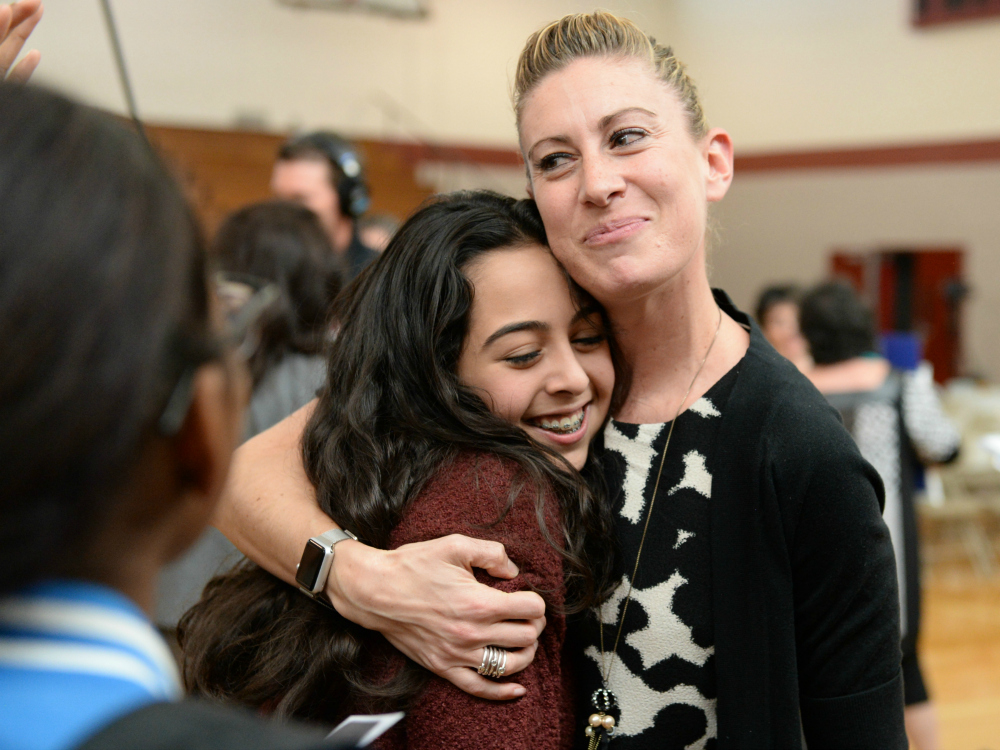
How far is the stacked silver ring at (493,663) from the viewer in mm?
1010

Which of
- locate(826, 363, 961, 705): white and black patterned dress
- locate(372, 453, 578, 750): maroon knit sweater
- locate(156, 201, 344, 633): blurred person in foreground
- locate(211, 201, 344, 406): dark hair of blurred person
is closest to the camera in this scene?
locate(372, 453, 578, 750): maroon knit sweater

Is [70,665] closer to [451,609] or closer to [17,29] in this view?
[451,609]

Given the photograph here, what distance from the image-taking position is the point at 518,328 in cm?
123

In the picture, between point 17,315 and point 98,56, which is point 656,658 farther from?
point 98,56

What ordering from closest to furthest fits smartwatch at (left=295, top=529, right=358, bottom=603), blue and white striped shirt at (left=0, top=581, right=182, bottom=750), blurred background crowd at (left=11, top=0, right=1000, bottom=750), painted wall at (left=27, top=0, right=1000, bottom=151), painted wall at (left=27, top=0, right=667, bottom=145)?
1. blue and white striped shirt at (left=0, top=581, right=182, bottom=750)
2. smartwatch at (left=295, top=529, right=358, bottom=603)
3. blurred background crowd at (left=11, top=0, right=1000, bottom=750)
4. painted wall at (left=27, top=0, right=667, bottom=145)
5. painted wall at (left=27, top=0, right=1000, bottom=151)

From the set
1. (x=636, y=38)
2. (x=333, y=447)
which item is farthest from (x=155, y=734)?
(x=636, y=38)

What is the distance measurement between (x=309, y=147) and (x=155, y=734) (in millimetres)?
2804

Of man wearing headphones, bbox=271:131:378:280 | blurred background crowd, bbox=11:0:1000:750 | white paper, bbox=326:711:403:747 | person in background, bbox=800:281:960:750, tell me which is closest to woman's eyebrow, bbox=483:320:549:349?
white paper, bbox=326:711:403:747

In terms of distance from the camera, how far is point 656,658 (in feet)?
3.89

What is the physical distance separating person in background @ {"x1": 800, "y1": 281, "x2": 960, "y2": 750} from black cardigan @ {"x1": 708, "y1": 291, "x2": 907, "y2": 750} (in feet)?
3.40

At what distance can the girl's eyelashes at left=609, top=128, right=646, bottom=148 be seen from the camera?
3.93 feet

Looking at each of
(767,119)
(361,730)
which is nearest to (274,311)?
(361,730)

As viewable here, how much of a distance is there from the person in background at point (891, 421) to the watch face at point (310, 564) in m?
1.47

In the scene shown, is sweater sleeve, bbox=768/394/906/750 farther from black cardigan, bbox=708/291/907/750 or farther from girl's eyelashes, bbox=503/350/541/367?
girl's eyelashes, bbox=503/350/541/367
